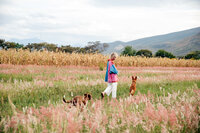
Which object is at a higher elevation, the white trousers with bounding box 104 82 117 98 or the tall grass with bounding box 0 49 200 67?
the tall grass with bounding box 0 49 200 67

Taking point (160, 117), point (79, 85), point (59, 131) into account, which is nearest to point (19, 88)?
point (79, 85)

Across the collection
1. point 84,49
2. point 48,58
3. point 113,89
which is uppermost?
point 84,49

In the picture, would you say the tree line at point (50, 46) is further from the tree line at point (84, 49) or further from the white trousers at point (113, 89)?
the white trousers at point (113, 89)

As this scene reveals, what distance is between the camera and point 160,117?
288 centimetres

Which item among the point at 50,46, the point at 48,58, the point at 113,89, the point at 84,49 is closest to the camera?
the point at 113,89

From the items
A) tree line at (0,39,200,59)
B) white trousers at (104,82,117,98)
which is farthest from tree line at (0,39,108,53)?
white trousers at (104,82,117,98)

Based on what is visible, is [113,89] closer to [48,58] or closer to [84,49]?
[48,58]

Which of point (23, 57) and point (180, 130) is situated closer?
point (180, 130)

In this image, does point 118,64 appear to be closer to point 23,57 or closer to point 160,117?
point 23,57

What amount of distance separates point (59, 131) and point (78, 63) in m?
19.6

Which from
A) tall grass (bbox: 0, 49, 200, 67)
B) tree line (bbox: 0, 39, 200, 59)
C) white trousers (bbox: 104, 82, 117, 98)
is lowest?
white trousers (bbox: 104, 82, 117, 98)

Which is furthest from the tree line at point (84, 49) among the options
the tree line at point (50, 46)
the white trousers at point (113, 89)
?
the white trousers at point (113, 89)

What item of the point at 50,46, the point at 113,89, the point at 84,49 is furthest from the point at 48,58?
the point at 84,49

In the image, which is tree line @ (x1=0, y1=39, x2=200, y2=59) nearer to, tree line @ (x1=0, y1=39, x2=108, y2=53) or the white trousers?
tree line @ (x1=0, y1=39, x2=108, y2=53)
